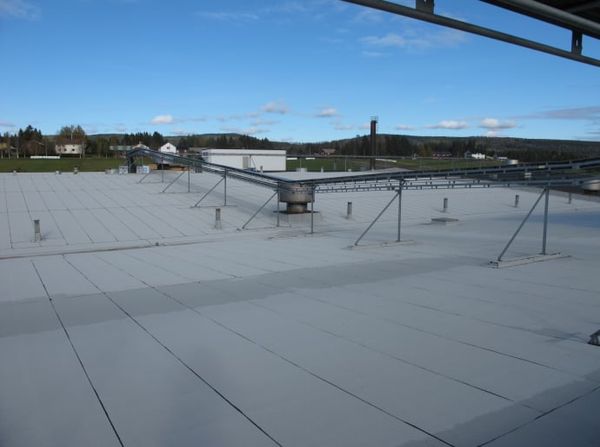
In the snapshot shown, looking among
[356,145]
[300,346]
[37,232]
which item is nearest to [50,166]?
[356,145]

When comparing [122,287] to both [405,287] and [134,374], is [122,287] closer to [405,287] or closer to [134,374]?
[134,374]

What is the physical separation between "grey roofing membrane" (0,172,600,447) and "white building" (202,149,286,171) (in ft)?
64.6

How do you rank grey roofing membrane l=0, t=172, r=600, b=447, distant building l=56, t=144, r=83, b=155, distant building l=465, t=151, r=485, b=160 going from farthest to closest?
distant building l=56, t=144, r=83, b=155
distant building l=465, t=151, r=485, b=160
grey roofing membrane l=0, t=172, r=600, b=447

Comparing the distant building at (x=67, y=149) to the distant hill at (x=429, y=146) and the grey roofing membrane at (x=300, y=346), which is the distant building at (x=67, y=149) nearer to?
the distant hill at (x=429, y=146)

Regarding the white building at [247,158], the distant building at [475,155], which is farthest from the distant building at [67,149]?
the distant building at [475,155]

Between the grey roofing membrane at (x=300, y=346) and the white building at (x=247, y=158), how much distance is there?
19677mm

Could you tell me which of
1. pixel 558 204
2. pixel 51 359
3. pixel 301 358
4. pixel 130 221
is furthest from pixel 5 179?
pixel 558 204

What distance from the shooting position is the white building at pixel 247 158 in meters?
31.0

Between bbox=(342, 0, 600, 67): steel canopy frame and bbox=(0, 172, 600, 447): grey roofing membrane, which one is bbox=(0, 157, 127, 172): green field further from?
bbox=(342, 0, 600, 67): steel canopy frame

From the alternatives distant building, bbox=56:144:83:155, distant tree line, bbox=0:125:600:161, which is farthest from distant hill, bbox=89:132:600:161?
distant building, bbox=56:144:83:155

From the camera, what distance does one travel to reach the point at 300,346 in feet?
15.8

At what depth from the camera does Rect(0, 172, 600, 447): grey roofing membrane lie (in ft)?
10.7

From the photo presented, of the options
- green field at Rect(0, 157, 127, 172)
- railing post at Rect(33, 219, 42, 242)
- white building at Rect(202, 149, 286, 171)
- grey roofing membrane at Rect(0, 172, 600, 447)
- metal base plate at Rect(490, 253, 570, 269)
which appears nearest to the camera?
grey roofing membrane at Rect(0, 172, 600, 447)

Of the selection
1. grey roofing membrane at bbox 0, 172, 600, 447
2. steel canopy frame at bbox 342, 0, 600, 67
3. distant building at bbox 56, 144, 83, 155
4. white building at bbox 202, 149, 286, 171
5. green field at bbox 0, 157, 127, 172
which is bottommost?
grey roofing membrane at bbox 0, 172, 600, 447
